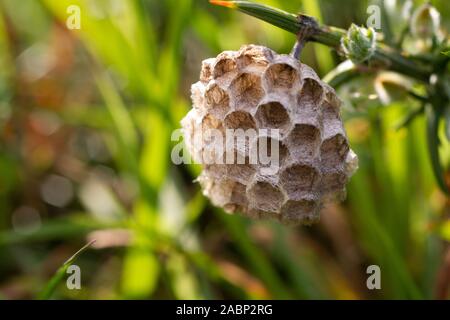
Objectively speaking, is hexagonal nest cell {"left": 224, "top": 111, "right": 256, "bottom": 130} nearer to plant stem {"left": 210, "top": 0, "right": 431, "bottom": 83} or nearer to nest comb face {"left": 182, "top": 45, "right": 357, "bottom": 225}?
nest comb face {"left": 182, "top": 45, "right": 357, "bottom": 225}

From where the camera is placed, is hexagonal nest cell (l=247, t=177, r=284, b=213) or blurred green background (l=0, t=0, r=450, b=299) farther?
blurred green background (l=0, t=0, r=450, b=299)

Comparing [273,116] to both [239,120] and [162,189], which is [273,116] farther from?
[162,189]

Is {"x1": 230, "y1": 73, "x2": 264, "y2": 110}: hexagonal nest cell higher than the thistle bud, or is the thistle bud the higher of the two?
the thistle bud

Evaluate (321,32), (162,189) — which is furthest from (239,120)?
(162,189)

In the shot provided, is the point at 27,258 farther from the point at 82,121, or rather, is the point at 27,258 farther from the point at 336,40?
the point at 336,40

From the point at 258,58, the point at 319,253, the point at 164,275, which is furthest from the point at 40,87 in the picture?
the point at 258,58

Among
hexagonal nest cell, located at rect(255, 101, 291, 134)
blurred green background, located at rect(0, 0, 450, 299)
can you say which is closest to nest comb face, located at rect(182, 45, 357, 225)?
hexagonal nest cell, located at rect(255, 101, 291, 134)
